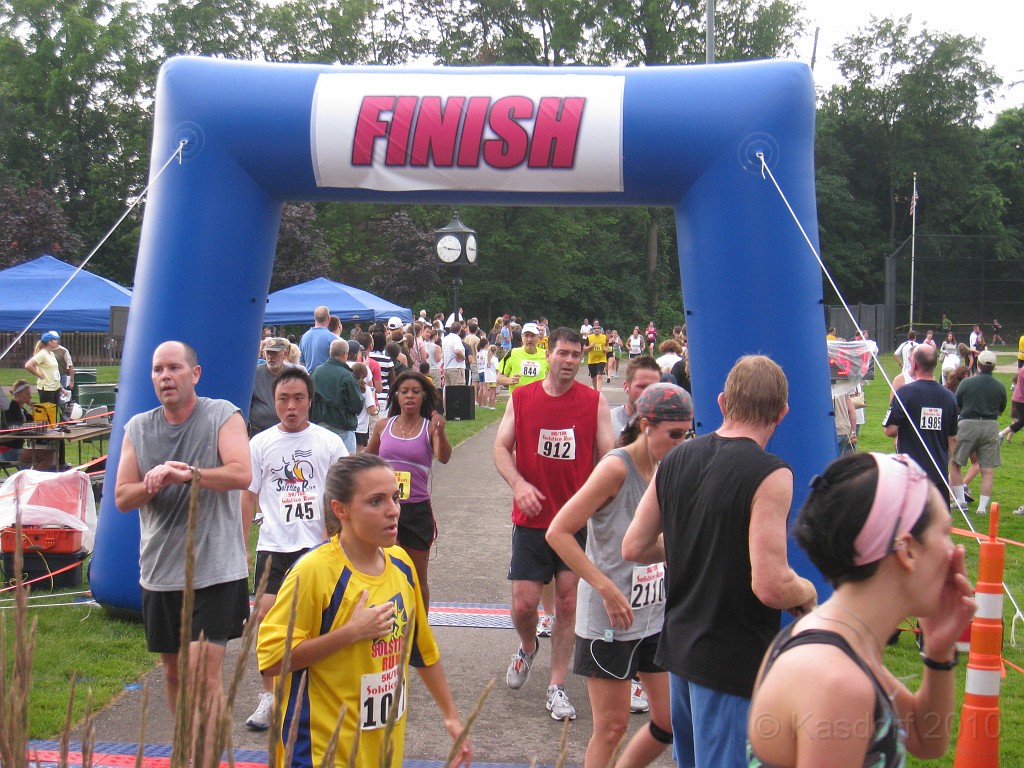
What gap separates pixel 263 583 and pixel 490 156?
17.3 ft

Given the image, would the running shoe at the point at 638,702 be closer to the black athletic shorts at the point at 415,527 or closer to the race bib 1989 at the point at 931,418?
the black athletic shorts at the point at 415,527

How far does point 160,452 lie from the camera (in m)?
4.28

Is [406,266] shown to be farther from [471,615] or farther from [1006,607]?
[1006,607]

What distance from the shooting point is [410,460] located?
20.0 ft

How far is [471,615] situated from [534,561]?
1.69 metres

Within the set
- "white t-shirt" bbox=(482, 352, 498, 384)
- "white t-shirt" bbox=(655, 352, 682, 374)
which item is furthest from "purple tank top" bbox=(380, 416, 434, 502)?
"white t-shirt" bbox=(482, 352, 498, 384)

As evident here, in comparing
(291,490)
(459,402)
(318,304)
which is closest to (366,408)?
(459,402)

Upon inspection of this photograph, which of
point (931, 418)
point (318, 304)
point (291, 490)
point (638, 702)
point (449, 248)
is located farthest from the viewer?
point (318, 304)

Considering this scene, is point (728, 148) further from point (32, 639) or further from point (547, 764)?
point (32, 639)

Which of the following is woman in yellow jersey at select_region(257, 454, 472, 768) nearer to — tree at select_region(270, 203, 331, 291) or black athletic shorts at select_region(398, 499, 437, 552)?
black athletic shorts at select_region(398, 499, 437, 552)

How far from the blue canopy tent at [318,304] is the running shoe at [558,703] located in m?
15.1

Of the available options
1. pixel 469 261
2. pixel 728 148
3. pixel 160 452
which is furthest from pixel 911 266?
pixel 160 452

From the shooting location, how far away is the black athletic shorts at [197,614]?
4262 millimetres

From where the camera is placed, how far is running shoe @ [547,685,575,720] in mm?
5281
